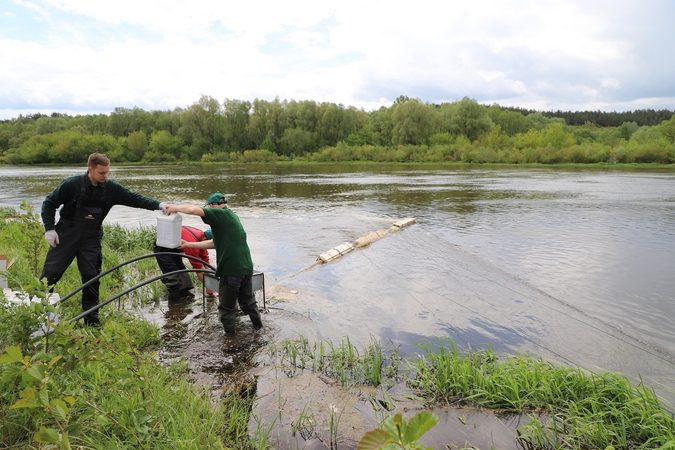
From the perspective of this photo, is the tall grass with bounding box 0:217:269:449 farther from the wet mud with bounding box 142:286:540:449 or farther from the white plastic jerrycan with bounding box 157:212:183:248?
the white plastic jerrycan with bounding box 157:212:183:248

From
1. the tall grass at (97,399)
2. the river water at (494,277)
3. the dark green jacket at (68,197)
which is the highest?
the dark green jacket at (68,197)

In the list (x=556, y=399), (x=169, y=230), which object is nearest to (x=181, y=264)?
(x=169, y=230)

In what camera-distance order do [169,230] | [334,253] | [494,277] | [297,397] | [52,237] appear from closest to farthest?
[297,397] → [52,237] → [169,230] → [494,277] → [334,253]

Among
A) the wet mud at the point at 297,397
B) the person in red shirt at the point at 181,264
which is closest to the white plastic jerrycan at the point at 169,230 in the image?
the person in red shirt at the point at 181,264

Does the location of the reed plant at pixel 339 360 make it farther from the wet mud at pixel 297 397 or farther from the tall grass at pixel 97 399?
the tall grass at pixel 97 399

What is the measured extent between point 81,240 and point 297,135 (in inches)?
3218

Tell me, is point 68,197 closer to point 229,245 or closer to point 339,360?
point 229,245

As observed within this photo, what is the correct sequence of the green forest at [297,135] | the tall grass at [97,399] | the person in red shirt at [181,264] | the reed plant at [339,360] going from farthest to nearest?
the green forest at [297,135]
the person in red shirt at [181,264]
the reed plant at [339,360]
the tall grass at [97,399]

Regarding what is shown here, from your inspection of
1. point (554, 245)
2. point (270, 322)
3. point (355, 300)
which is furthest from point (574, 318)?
point (554, 245)

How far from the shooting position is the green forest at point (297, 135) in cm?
7406

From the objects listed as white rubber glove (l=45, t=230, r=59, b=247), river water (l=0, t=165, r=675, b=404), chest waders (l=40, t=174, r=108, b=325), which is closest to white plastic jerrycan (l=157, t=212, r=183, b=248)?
chest waders (l=40, t=174, r=108, b=325)

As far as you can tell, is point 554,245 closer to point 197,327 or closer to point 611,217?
point 611,217

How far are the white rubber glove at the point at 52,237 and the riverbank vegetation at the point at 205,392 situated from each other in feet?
1.12

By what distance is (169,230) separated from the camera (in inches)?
220
